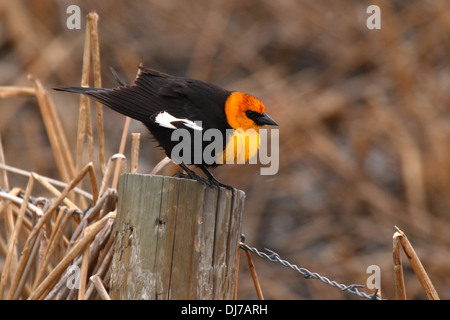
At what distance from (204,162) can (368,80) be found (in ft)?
14.2

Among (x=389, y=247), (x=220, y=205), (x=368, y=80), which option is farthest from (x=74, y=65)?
(x=220, y=205)

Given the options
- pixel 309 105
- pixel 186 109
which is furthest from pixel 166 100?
pixel 309 105

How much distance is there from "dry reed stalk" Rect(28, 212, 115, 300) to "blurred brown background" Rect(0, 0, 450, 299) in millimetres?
3429

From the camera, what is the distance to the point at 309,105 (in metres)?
6.27

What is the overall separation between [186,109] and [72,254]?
31.4 inches

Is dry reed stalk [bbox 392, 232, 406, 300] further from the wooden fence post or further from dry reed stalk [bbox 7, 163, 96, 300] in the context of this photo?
dry reed stalk [bbox 7, 163, 96, 300]

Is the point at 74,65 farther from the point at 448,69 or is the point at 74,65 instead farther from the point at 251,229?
the point at 448,69

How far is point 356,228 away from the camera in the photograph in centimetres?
602

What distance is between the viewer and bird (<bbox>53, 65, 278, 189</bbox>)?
261 centimetres

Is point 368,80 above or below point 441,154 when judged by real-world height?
above

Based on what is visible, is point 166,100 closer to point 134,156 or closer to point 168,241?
point 134,156

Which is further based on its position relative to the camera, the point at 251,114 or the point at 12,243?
the point at 251,114

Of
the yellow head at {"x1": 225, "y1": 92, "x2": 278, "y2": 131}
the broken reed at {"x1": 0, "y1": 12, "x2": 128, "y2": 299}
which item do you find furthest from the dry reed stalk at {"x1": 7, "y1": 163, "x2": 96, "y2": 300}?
the yellow head at {"x1": 225, "y1": 92, "x2": 278, "y2": 131}

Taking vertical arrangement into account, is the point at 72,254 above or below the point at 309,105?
below
